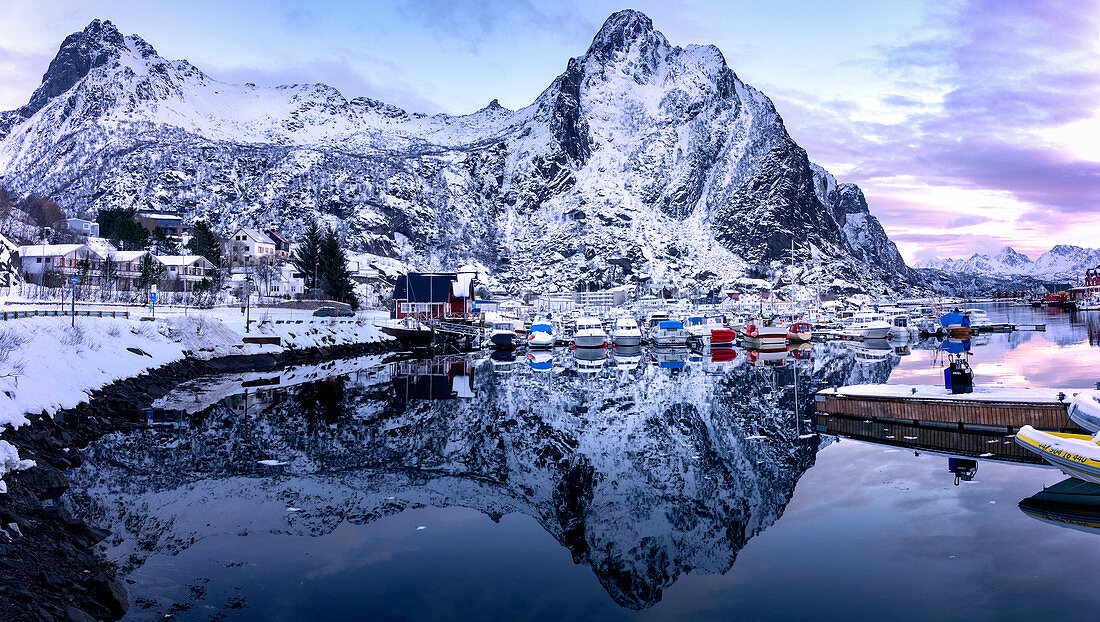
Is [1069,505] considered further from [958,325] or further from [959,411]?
[958,325]

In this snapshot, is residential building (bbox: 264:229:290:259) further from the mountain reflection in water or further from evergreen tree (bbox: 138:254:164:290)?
the mountain reflection in water

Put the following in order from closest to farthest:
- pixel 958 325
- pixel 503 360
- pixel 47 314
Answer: pixel 47 314
pixel 503 360
pixel 958 325

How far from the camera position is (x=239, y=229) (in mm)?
156375

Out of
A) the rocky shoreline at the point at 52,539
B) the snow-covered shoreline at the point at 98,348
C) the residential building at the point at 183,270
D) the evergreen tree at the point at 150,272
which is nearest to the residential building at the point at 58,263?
the evergreen tree at the point at 150,272

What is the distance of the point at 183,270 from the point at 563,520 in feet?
348

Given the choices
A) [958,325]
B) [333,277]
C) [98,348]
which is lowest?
[958,325]

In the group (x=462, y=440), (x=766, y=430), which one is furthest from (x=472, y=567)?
(x=766, y=430)

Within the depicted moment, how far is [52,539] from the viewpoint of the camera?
13.4 metres

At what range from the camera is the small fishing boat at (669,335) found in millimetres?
82681

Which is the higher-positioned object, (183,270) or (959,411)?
(183,270)

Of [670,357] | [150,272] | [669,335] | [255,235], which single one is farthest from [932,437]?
[255,235]

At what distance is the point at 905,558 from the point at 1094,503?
6.80 m

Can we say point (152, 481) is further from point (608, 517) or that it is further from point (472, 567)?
point (608, 517)

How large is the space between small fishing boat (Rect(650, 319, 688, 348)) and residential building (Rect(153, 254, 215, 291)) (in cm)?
6843
